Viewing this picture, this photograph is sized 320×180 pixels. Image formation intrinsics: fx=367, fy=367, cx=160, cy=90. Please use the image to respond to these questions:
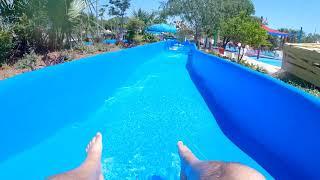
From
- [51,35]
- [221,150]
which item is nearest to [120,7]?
[51,35]

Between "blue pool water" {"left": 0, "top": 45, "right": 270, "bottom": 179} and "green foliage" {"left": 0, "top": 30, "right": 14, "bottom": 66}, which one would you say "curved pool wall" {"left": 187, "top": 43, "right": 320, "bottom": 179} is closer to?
"blue pool water" {"left": 0, "top": 45, "right": 270, "bottom": 179}

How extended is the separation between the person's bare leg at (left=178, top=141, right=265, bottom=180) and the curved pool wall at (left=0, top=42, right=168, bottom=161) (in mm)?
1980

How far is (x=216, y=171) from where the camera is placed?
2.50 metres

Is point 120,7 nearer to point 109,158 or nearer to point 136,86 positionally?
point 136,86

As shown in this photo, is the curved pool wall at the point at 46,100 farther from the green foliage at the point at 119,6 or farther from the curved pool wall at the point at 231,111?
the green foliage at the point at 119,6

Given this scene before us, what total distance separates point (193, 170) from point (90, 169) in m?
0.82

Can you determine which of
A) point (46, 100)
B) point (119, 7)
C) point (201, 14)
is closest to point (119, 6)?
point (119, 7)

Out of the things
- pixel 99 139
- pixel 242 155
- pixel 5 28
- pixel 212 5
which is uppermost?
pixel 212 5

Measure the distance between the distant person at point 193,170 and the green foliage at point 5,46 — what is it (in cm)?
664

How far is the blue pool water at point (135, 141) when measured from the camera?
3.89 meters

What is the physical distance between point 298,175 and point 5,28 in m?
9.28

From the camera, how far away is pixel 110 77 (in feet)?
29.2

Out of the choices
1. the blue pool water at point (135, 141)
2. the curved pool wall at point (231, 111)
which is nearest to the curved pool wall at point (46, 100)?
the curved pool wall at point (231, 111)

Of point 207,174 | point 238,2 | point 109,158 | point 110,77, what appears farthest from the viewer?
point 238,2
